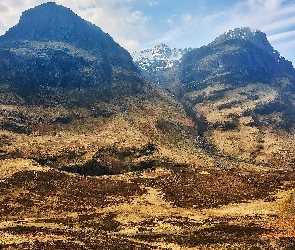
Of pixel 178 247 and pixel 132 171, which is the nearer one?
pixel 178 247

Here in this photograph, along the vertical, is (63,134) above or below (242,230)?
above

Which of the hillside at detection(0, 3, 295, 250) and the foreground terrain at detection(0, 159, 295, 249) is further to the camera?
the hillside at detection(0, 3, 295, 250)

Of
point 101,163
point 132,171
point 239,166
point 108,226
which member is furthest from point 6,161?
point 239,166

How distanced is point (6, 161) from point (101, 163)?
3695 centimetres

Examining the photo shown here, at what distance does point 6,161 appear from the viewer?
394ft

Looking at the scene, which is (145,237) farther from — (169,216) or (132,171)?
(132,171)

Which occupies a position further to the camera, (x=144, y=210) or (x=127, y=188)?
(x=127, y=188)

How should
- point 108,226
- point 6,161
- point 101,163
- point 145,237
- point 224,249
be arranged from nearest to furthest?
point 224,249, point 145,237, point 108,226, point 6,161, point 101,163

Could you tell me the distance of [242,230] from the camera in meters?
58.2

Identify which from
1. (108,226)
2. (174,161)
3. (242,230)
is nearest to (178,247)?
(242,230)

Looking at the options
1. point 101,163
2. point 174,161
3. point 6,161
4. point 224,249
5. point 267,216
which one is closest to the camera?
point 224,249

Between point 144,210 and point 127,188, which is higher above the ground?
point 127,188

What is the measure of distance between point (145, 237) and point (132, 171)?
3448 inches

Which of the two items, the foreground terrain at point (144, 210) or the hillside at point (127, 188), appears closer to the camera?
the foreground terrain at point (144, 210)
